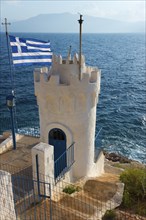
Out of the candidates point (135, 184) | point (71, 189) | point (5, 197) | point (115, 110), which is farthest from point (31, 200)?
point (115, 110)

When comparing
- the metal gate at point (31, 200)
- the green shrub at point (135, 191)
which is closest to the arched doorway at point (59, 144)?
the metal gate at point (31, 200)

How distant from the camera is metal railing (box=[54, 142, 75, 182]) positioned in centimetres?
1371

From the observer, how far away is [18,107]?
41156mm

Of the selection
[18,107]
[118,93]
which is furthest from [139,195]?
[118,93]

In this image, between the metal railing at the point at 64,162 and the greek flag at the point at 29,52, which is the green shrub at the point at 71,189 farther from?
the greek flag at the point at 29,52

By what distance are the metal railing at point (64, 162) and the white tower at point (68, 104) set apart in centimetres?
12

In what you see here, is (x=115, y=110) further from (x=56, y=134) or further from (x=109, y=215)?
(x=109, y=215)

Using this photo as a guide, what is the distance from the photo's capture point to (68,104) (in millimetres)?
13008

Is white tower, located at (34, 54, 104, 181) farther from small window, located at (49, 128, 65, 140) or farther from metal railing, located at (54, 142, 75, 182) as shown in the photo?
metal railing, located at (54, 142, 75, 182)

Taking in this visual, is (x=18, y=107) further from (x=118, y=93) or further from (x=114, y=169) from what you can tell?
(x=114, y=169)

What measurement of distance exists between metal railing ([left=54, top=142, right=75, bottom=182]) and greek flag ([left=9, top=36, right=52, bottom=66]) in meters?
5.52

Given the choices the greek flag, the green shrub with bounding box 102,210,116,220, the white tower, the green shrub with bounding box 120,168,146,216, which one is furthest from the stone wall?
the greek flag

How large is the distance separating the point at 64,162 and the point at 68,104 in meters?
3.11

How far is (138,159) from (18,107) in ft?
67.5
